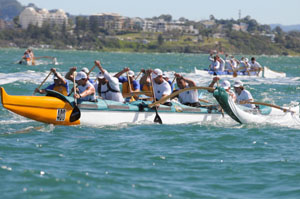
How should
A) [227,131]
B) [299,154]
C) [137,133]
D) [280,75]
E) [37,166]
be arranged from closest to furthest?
[37,166]
[299,154]
[137,133]
[227,131]
[280,75]

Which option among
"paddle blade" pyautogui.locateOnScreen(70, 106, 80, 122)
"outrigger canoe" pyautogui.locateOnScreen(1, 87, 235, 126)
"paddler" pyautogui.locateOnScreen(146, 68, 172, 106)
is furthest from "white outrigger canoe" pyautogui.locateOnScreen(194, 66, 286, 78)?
"paddle blade" pyautogui.locateOnScreen(70, 106, 80, 122)

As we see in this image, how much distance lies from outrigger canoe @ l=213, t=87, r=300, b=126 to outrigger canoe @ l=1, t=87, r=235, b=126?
57 cm

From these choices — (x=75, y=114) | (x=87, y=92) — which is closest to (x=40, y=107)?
(x=75, y=114)

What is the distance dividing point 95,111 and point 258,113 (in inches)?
217

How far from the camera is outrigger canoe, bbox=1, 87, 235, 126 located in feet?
46.1

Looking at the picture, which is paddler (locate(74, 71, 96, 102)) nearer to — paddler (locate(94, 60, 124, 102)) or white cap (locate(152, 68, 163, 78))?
paddler (locate(94, 60, 124, 102))

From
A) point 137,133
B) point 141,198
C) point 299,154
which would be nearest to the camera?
point 141,198

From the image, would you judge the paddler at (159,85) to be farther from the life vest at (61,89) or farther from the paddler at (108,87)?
the life vest at (61,89)

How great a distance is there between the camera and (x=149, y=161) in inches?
447

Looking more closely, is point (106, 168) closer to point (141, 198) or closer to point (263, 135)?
point (141, 198)

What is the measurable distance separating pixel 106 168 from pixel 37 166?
130cm

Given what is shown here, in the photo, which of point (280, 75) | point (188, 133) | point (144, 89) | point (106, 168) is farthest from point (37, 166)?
point (280, 75)

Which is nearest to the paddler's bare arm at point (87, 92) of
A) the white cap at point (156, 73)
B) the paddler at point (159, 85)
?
the paddler at point (159, 85)

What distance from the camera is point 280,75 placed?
147 feet
